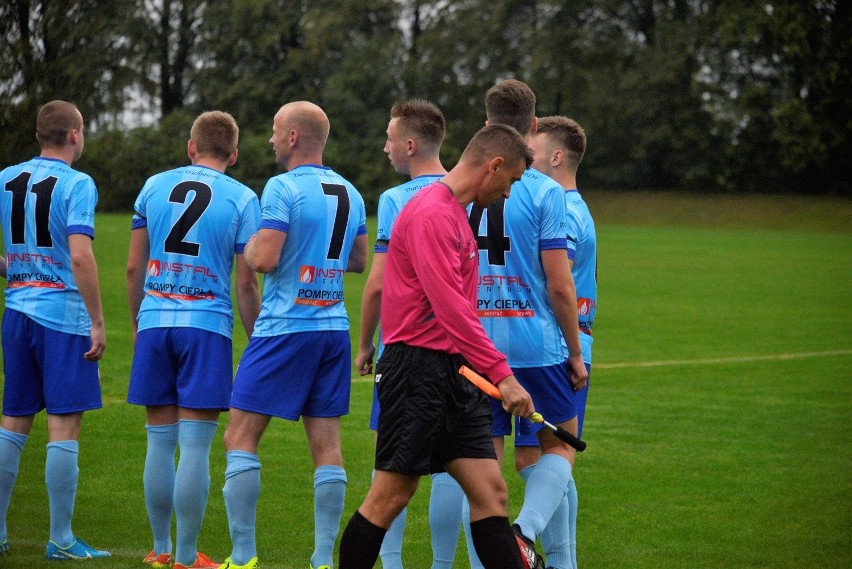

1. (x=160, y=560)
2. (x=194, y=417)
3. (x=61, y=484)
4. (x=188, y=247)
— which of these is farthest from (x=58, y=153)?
(x=160, y=560)

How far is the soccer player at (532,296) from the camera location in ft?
16.6

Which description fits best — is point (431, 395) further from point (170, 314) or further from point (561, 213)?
point (170, 314)

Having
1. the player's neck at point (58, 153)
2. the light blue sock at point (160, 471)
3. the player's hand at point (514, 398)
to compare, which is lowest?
the light blue sock at point (160, 471)

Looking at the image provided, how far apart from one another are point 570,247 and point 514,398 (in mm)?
1540

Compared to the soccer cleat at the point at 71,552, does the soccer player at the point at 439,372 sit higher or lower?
higher

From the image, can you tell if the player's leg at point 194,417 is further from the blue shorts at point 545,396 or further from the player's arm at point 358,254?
the blue shorts at point 545,396

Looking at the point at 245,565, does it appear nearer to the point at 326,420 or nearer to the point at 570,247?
the point at 326,420

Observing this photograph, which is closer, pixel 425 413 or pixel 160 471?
pixel 425 413

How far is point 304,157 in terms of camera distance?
5434 millimetres

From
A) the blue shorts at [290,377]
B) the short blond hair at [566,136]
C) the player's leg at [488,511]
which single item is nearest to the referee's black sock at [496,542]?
the player's leg at [488,511]

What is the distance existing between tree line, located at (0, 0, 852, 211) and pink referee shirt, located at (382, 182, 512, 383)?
4654 cm

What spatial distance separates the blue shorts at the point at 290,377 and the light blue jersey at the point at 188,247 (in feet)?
1.01

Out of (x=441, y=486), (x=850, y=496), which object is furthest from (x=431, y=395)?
(x=850, y=496)

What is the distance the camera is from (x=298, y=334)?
17.4 feet
